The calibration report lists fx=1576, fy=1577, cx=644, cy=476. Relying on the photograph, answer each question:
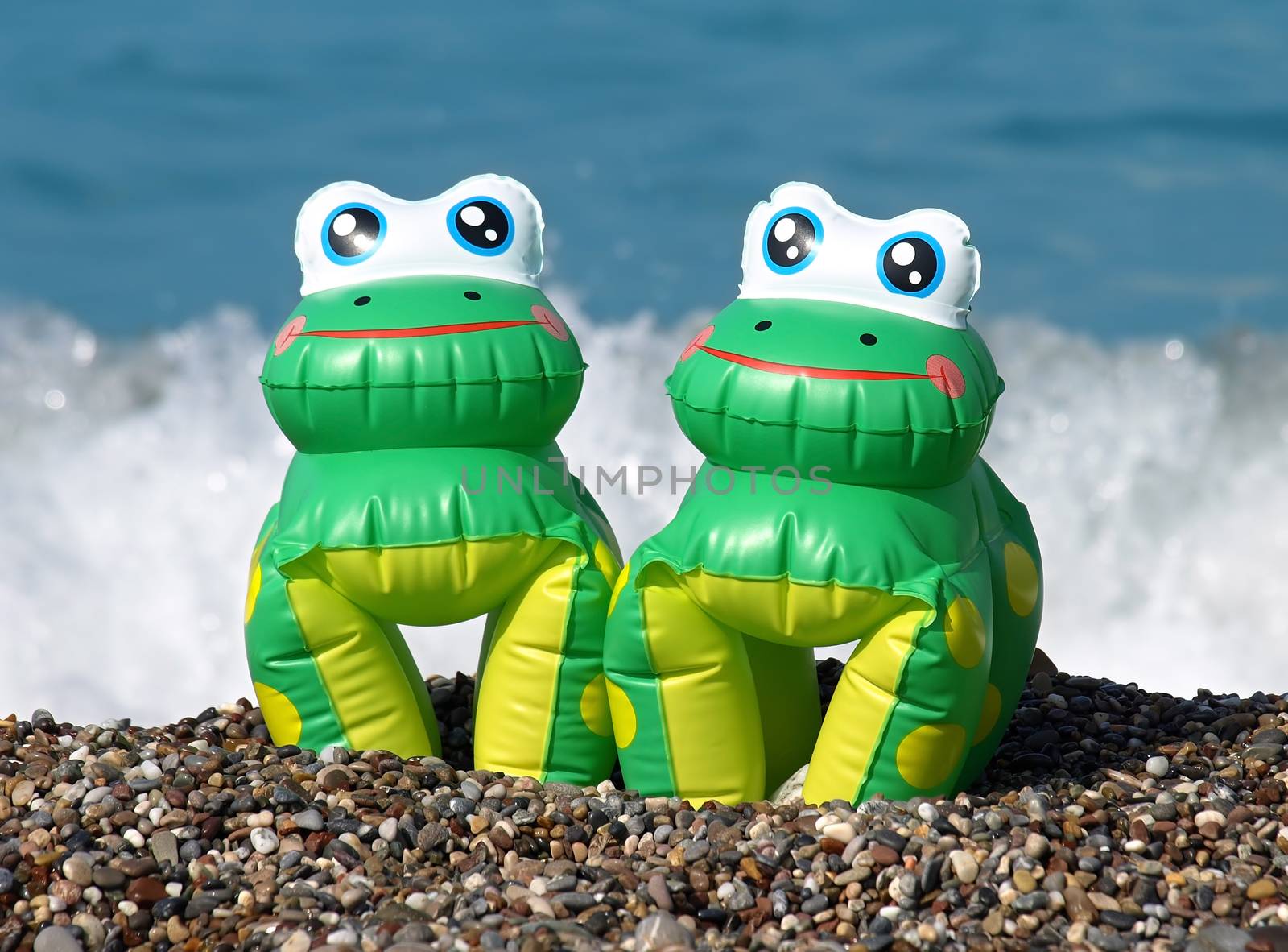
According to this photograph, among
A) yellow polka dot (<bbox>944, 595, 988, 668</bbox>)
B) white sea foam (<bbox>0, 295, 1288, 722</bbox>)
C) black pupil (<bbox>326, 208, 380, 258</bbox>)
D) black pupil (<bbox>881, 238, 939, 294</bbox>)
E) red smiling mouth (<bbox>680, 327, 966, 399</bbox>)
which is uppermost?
black pupil (<bbox>326, 208, 380, 258</bbox>)

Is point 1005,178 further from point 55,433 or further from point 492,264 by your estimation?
point 492,264

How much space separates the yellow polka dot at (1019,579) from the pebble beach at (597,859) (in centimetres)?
41

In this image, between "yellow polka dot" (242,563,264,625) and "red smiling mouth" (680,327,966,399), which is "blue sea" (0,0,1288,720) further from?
"red smiling mouth" (680,327,966,399)

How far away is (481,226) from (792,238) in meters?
0.76

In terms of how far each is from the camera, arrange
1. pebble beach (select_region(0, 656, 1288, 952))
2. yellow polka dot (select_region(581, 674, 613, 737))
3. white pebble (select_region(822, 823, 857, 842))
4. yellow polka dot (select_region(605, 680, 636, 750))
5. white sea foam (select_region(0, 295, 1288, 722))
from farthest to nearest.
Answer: white sea foam (select_region(0, 295, 1288, 722)) → yellow polka dot (select_region(581, 674, 613, 737)) → yellow polka dot (select_region(605, 680, 636, 750)) → white pebble (select_region(822, 823, 857, 842)) → pebble beach (select_region(0, 656, 1288, 952))

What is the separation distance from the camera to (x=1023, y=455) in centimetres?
766

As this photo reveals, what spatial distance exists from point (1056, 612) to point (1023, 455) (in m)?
1.14

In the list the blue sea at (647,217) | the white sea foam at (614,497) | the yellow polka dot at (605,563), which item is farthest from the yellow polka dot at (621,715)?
the blue sea at (647,217)

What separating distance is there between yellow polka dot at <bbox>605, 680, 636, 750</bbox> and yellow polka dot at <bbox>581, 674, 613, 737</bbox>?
58mm

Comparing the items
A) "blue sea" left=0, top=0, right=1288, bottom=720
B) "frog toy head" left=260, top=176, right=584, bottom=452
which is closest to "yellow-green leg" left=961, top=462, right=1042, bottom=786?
"frog toy head" left=260, top=176, right=584, bottom=452

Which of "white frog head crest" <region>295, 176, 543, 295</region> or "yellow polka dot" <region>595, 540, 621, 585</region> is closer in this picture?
"yellow polka dot" <region>595, 540, 621, 585</region>

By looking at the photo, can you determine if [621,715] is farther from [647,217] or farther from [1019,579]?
[647,217]

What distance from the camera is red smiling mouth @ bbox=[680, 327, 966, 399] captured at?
10.6 ft

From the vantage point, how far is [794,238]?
137 inches
